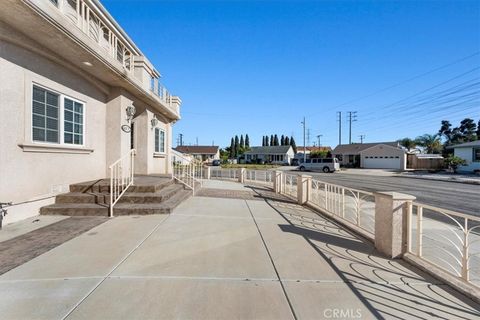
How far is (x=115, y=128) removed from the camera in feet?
29.4

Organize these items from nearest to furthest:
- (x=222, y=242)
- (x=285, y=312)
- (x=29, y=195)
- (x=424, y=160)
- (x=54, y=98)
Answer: (x=285, y=312) < (x=222, y=242) < (x=29, y=195) < (x=54, y=98) < (x=424, y=160)

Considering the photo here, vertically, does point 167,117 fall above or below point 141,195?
above

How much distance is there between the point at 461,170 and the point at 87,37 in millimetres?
45460

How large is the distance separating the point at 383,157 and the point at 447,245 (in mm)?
47640

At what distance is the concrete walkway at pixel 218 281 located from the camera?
2.77 m

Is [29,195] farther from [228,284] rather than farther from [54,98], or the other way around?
[228,284]

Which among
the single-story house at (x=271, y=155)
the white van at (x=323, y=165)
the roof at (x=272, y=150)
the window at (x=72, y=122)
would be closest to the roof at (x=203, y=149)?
the single-story house at (x=271, y=155)

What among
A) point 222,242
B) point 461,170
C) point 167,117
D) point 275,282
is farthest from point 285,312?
point 461,170

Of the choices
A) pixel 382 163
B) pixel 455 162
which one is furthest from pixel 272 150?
pixel 455 162

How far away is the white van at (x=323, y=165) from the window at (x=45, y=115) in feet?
120

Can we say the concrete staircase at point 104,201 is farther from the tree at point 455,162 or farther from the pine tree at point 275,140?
the pine tree at point 275,140

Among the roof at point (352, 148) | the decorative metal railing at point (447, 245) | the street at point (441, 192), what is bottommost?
the street at point (441, 192)

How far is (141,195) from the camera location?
300 inches

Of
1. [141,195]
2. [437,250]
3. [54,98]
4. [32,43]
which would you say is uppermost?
[32,43]
